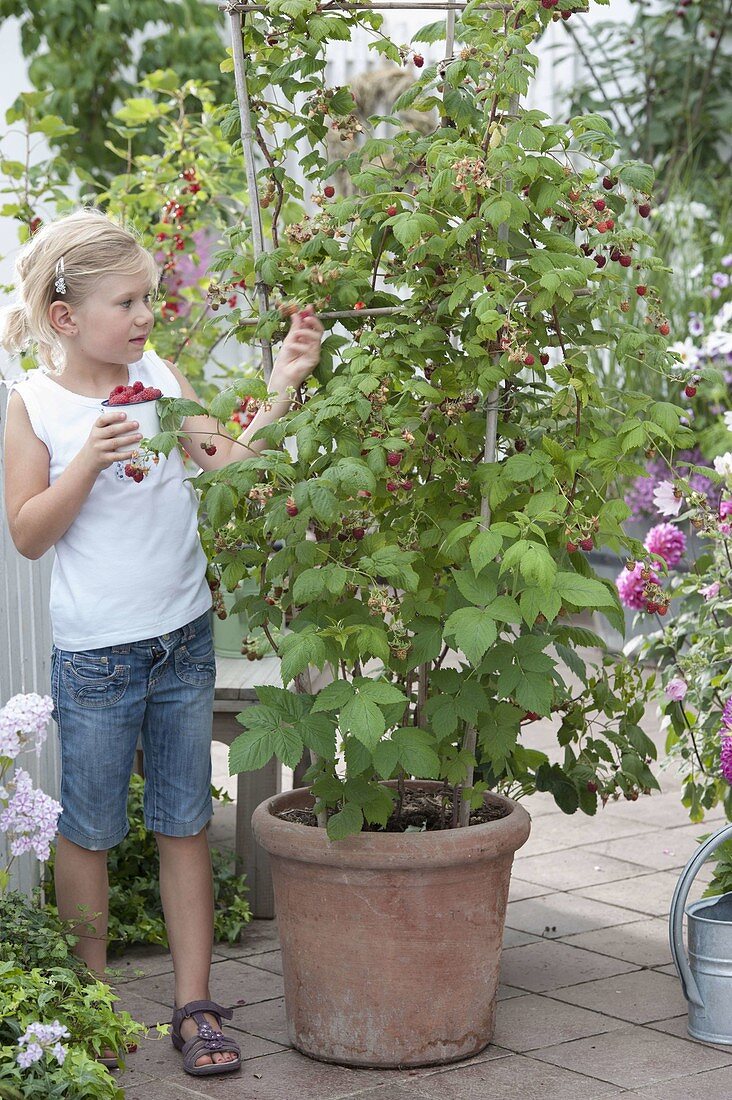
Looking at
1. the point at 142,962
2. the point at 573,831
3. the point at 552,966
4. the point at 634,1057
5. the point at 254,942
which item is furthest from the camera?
the point at 573,831

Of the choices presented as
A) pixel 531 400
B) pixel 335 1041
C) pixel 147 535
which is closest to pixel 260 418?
pixel 147 535

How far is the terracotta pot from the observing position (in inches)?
103

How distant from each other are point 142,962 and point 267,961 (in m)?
0.29

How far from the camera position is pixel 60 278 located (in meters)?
2.68

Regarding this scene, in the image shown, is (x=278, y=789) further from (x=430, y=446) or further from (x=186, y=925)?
(x=430, y=446)

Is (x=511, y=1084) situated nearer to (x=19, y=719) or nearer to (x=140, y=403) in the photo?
(x=19, y=719)

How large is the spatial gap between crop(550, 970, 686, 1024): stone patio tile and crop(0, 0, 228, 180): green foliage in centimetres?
524

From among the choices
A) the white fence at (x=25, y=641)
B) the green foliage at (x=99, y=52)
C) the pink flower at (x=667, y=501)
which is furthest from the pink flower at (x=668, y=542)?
the green foliage at (x=99, y=52)

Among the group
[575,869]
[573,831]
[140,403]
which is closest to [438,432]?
[140,403]

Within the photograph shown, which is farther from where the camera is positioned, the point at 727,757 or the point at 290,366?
the point at 727,757

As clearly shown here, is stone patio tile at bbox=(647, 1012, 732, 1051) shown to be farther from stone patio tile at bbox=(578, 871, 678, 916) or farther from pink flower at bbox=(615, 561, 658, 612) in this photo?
pink flower at bbox=(615, 561, 658, 612)

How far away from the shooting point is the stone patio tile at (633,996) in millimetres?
2950

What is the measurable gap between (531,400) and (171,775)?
102cm

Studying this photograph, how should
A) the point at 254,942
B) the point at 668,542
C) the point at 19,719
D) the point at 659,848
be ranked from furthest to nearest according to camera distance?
the point at 659,848
the point at 668,542
the point at 254,942
the point at 19,719
